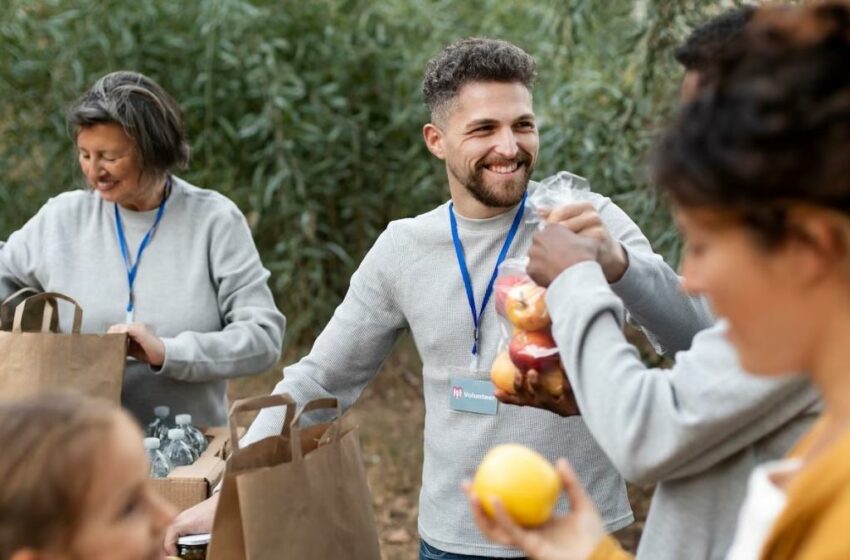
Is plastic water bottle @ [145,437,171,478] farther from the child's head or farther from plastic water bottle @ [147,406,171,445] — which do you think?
the child's head

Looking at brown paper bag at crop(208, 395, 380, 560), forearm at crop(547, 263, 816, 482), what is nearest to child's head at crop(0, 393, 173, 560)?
brown paper bag at crop(208, 395, 380, 560)

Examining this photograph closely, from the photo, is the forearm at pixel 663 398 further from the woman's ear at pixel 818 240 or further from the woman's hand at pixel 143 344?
the woman's hand at pixel 143 344

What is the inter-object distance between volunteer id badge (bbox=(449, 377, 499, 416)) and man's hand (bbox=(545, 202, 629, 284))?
0.54m

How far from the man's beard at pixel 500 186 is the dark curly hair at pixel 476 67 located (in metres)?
0.20

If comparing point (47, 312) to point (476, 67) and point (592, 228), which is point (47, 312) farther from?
point (592, 228)

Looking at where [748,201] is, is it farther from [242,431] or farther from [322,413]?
[242,431]

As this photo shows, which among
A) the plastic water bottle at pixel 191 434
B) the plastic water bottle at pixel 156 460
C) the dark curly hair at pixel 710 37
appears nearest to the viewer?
the dark curly hair at pixel 710 37

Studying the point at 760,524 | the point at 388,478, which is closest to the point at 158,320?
the point at 760,524

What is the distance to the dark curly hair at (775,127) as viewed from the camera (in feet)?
3.56

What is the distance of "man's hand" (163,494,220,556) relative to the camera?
2.26 m

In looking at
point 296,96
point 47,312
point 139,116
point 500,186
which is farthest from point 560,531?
point 296,96

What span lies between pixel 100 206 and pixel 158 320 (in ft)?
1.29

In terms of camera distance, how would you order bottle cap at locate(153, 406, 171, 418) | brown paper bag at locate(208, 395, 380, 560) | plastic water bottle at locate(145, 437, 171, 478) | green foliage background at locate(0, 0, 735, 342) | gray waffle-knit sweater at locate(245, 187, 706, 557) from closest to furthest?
brown paper bag at locate(208, 395, 380, 560), gray waffle-knit sweater at locate(245, 187, 706, 557), plastic water bottle at locate(145, 437, 171, 478), bottle cap at locate(153, 406, 171, 418), green foliage background at locate(0, 0, 735, 342)

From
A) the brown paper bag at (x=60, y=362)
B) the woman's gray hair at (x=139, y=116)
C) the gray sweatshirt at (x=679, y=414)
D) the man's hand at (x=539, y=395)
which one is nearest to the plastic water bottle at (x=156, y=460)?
the brown paper bag at (x=60, y=362)
